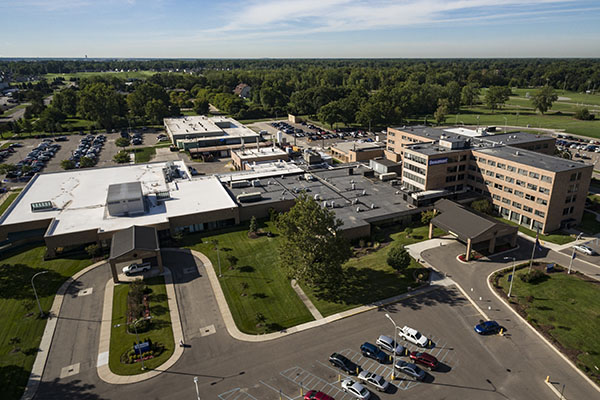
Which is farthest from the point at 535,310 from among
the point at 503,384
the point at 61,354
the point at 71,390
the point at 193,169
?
the point at 193,169

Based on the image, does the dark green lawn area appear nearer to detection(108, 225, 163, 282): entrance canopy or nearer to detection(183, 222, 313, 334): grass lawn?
detection(183, 222, 313, 334): grass lawn

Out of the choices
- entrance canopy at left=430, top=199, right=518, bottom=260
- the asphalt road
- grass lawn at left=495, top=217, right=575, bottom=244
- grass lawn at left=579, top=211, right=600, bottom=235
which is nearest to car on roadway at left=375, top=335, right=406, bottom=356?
the asphalt road

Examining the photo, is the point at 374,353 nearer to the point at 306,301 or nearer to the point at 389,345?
the point at 389,345

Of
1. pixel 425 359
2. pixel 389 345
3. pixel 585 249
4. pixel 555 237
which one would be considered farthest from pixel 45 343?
pixel 555 237

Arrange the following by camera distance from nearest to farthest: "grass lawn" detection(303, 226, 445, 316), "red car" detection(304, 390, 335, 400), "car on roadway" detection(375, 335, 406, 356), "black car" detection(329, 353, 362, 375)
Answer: "red car" detection(304, 390, 335, 400) → "black car" detection(329, 353, 362, 375) → "car on roadway" detection(375, 335, 406, 356) → "grass lawn" detection(303, 226, 445, 316)

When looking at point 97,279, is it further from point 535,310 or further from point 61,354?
point 535,310
